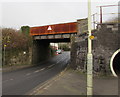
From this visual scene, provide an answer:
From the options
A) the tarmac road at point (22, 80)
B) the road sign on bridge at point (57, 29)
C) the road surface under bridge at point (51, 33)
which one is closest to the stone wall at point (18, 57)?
the road surface under bridge at point (51, 33)

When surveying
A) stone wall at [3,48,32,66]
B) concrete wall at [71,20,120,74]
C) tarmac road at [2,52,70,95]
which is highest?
concrete wall at [71,20,120,74]

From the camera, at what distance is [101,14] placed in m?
12.2

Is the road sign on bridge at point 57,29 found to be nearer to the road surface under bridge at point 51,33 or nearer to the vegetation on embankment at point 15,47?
the road surface under bridge at point 51,33

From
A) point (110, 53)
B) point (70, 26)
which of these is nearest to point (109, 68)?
point (110, 53)

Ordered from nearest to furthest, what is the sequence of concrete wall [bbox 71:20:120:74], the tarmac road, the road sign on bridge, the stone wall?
1. the tarmac road
2. concrete wall [bbox 71:20:120:74]
3. the road sign on bridge
4. the stone wall

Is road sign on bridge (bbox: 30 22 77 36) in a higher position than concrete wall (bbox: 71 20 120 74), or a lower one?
higher

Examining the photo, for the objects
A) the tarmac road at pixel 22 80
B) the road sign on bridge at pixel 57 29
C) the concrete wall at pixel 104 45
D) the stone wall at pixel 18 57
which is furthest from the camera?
the stone wall at pixel 18 57

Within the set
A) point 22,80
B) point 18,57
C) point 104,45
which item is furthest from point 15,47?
point 104,45

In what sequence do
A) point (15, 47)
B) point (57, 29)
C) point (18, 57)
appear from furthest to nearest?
point (18, 57) → point (15, 47) → point (57, 29)

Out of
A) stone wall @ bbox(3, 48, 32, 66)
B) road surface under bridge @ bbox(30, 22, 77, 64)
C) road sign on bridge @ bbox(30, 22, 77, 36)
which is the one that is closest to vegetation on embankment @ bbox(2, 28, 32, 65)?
stone wall @ bbox(3, 48, 32, 66)

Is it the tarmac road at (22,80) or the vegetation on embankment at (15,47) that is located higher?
the vegetation on embankment at (15,47)

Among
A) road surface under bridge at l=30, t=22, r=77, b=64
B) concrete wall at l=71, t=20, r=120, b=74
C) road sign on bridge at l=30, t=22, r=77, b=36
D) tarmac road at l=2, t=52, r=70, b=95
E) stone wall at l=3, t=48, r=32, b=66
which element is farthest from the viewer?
stone wall at l=3, t=48, r=32, b=66

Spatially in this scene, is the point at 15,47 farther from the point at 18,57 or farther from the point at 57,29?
the point at 57,29

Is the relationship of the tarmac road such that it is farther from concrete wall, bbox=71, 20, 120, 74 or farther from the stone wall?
the stone wall
